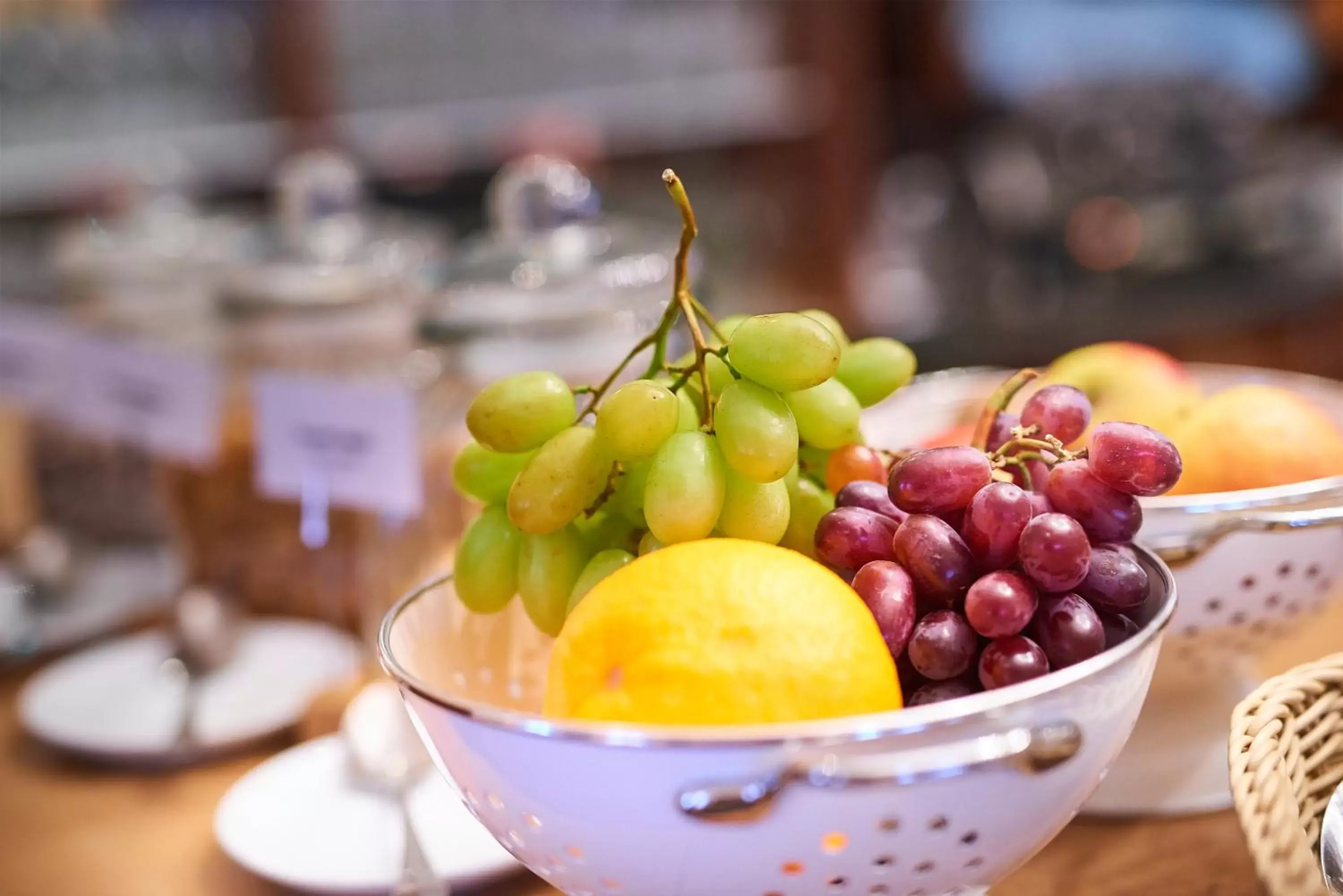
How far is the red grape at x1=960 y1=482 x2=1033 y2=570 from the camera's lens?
438mm

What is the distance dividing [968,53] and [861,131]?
1.50 feet

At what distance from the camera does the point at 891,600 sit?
17.2 inches

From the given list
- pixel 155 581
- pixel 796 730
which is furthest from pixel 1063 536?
pixel 155 581

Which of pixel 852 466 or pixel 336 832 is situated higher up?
pixel 852 466

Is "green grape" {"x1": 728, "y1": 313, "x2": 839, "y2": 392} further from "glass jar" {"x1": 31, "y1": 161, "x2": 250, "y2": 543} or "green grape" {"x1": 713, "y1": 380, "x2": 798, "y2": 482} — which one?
"glass jar" {"x1": 31, "y1": 161, "x2": 250, "y2": 543}

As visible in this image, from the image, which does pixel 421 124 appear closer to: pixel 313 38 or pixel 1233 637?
pixel 313 38

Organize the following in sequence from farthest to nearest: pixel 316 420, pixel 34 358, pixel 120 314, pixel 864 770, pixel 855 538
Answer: pixel 120 314, pixel 34 358, pixel 316 420, pixel 855 538, pixel 864 770

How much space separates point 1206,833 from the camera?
0.58 metres

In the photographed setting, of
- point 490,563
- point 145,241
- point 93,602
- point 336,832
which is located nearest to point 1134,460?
point 490,563

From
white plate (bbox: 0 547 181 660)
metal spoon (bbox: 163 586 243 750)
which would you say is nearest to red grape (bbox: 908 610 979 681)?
metal spoon (bbox: 163 586 243 750)

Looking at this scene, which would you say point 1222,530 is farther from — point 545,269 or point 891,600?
point 545,269

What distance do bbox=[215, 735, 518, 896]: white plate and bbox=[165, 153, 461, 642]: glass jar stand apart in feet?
0.54

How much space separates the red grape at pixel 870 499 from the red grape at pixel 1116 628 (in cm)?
8

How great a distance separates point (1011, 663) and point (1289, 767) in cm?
14
